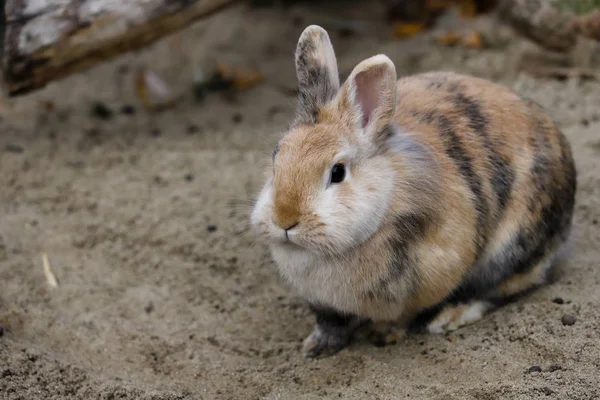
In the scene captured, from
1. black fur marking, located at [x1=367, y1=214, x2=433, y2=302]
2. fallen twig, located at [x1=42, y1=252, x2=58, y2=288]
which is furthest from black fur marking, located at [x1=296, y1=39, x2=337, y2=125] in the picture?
fallen twig, located at [x1=42, y1=252, x2=58, y2=288]

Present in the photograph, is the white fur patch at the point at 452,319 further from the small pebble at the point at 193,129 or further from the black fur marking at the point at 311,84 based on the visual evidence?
the small pebble at the point at 193,129

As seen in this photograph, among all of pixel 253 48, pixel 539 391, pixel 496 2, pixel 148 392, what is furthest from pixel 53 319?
pixel 496 2

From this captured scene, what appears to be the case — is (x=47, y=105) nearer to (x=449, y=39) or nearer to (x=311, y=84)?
(x=449, y=39)

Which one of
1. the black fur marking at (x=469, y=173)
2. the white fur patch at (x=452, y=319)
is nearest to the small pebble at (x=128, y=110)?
the black fur marking at (x=469, y=173)

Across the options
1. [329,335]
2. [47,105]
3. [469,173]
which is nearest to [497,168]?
[469,173]

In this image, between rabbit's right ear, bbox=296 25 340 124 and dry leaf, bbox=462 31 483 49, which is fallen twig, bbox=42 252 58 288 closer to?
rabbit's right ear, bbox=296 25 340 124

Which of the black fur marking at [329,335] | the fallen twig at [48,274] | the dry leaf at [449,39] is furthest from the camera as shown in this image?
the dry leaf at [449,39]

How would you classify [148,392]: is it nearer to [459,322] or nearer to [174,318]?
[174,318]
